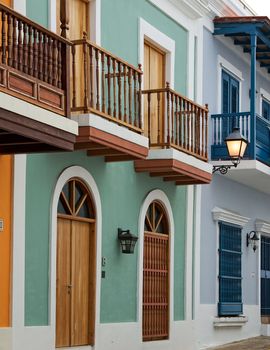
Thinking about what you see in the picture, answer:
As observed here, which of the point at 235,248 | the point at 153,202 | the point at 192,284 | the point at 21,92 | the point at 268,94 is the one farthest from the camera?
the point at 268,94

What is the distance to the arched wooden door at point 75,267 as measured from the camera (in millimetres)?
13477

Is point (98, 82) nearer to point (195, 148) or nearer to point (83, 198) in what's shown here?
point (83, 198)

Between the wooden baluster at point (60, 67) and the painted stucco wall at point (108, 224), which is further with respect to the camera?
the painted stucco wall at point (108, 224)

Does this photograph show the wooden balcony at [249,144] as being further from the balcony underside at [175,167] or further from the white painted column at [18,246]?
the white painted column at [18,246]

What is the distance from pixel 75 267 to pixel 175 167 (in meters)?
2.85

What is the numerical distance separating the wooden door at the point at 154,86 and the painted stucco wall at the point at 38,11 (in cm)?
308

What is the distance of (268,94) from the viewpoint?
23531mm

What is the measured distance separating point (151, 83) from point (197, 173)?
187cm

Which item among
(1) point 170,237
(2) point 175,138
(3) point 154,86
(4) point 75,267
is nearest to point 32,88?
(4) point 75,267

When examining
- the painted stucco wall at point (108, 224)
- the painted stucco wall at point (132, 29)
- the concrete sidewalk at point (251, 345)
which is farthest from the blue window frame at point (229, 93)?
the concrete sidewalk at point (251, 345)

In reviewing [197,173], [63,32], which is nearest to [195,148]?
[197,173]

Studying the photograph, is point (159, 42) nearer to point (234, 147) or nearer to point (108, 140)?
point (234, 147)

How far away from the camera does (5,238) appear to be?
1201 centimetres

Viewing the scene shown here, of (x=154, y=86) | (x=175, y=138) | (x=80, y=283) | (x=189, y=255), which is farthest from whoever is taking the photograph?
(x=189, y=255)
